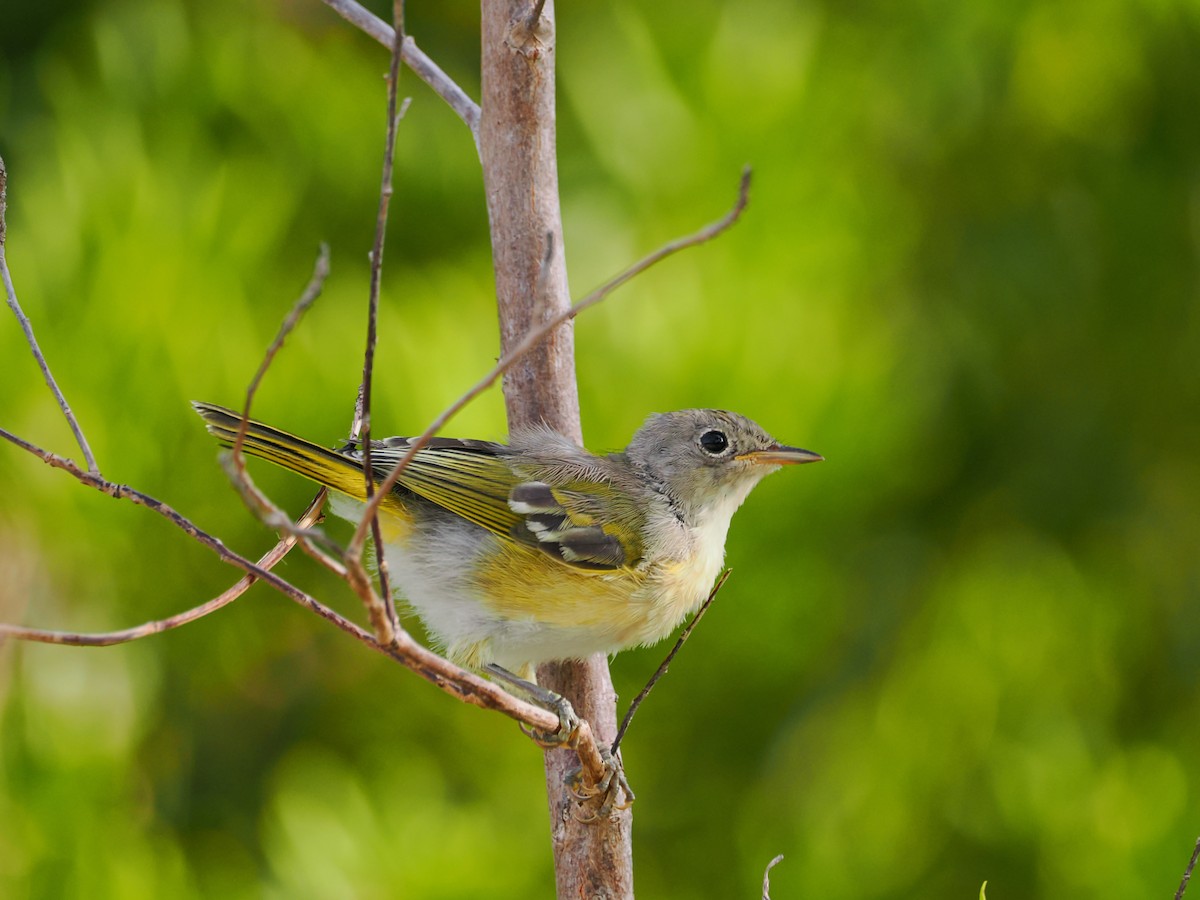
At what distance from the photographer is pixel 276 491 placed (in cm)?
105

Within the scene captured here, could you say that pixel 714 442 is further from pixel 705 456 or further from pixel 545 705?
pixel 545 705

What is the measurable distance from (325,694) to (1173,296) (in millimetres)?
1003

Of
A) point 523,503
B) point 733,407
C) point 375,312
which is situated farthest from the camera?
point 733,407

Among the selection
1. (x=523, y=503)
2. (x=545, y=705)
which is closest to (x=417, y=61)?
(x=523, y=503)

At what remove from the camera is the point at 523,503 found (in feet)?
2.63

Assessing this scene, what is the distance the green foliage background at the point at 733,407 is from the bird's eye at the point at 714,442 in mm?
142

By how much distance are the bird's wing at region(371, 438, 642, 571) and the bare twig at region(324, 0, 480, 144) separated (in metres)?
0.22

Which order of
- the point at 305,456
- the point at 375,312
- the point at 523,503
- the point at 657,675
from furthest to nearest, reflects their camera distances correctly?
1. the point at 523,503
2. the point at 305,456
3. the point at 657,675
4. the point at 375,312

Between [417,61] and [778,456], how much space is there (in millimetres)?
363

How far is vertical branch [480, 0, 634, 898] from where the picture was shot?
2.07 feet

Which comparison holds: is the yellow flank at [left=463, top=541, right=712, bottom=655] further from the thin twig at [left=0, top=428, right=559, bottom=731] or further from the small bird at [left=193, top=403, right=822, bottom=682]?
the thin twig at [left=0, top=428, right=559, bottom=731]

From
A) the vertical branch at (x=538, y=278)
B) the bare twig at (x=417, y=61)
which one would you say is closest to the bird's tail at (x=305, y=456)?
the vertical branch at (x=538, y=278)

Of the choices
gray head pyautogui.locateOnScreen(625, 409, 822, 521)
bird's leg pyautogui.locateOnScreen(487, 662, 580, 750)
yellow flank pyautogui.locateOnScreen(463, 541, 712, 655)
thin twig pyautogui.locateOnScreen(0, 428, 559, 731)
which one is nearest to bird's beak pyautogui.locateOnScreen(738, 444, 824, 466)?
gray head pyautogui.locateOnScreen(625, 409, 822, 521)

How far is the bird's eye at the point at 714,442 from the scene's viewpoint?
2.80 feet
